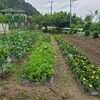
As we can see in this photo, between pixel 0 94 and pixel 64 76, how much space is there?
2.06 m

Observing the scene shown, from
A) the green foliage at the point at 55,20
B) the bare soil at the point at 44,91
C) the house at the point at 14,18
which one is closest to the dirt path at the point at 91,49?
the bare soil at the point at 44,91

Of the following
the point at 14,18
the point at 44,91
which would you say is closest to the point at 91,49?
the point at 14,18

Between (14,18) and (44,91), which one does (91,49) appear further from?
(44,91)

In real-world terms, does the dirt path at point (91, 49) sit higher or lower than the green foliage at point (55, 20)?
lower

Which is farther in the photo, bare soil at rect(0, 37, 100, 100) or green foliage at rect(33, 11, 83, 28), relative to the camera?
green foliage at rect(33, 11, 83, 28)

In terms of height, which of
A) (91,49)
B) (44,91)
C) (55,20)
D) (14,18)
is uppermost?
(14,18)

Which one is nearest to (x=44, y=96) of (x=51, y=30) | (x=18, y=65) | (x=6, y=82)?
(x=6, y=82)

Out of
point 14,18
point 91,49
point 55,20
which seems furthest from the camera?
point 55,20

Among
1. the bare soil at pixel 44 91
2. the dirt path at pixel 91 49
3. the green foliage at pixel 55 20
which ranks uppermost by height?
the green foliage at pixel 55 20

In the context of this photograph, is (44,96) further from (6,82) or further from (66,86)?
(6,82)

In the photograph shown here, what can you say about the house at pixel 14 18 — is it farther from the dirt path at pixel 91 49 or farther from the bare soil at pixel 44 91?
the bare soil at pixel 44 91

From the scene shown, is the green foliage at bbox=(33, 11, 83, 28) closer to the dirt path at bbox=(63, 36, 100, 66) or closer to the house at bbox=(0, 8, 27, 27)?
the dirt path at bbox=(63, 36, 100, 66)

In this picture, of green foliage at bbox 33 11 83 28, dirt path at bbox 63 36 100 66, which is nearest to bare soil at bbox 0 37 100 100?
dirt path at bbox 63 36 100 66

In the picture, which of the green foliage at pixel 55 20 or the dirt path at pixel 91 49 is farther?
the green foliage at pixel 55 20
